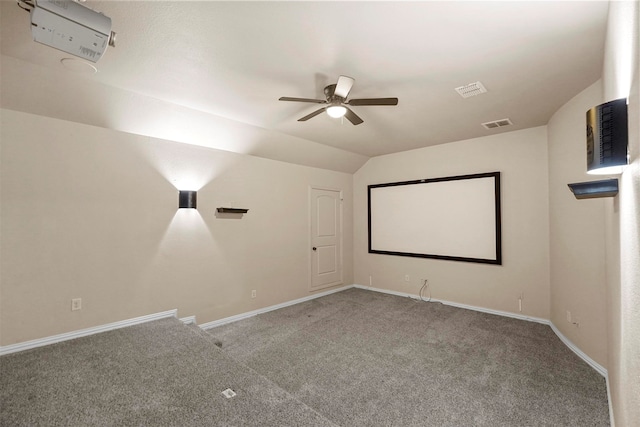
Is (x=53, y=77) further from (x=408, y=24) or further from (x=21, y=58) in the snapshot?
(x=408, y=24)

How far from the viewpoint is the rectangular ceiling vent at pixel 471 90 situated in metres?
2.89

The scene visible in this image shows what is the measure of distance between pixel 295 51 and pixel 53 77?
7.34ft

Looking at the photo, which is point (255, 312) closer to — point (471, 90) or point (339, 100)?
point (339, 100)

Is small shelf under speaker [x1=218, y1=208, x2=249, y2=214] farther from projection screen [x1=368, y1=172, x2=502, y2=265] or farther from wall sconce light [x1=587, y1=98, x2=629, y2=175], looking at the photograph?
wall sconce light [x1=587, y1=98, x2=629, y2=175]

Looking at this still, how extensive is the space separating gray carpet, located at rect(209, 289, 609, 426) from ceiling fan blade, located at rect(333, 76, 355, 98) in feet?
8.92

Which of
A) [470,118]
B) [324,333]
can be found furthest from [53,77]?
[470,118]

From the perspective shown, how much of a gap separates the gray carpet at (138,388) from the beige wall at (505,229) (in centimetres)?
394

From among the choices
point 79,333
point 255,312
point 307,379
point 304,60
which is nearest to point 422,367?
point 307,379

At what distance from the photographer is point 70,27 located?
152 cm

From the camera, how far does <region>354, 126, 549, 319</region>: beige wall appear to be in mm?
4160

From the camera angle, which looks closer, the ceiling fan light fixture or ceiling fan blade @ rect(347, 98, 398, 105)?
ceiling fan blade @ rect(347, 98, 398, 105)

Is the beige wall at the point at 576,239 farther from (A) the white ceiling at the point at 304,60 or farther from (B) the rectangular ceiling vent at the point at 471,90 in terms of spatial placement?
(B) the rectangular ceiling vent at the point at 471,90

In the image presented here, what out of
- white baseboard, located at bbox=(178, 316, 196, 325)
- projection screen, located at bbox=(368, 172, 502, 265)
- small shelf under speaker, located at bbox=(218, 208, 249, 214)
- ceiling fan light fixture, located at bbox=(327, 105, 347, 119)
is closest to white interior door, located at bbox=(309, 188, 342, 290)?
projection screen, located at bbox=(368, 172, 502, 265)

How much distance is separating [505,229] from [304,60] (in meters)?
4.03
